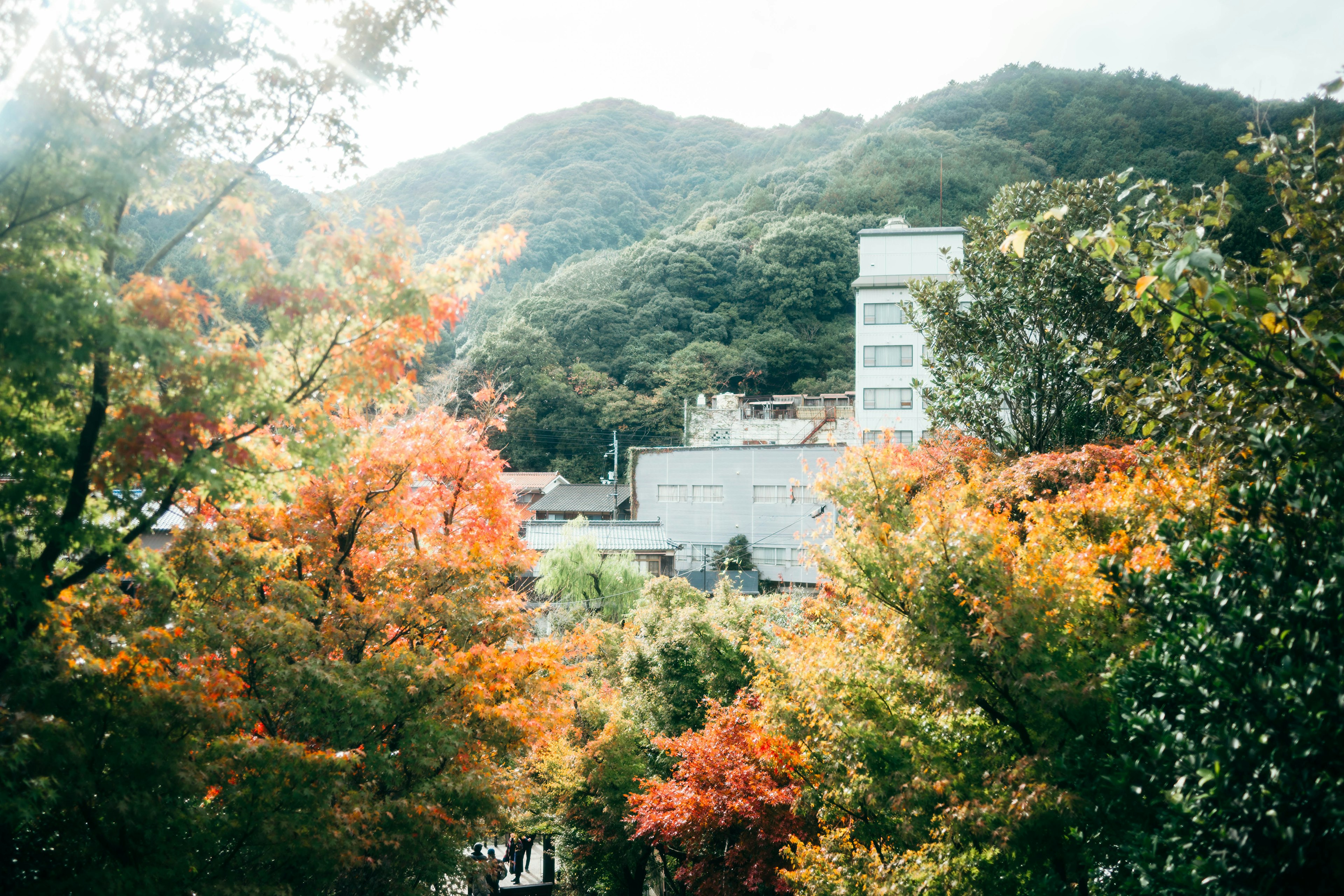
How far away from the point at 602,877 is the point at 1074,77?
7353 cm

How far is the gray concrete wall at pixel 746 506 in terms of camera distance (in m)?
37.6

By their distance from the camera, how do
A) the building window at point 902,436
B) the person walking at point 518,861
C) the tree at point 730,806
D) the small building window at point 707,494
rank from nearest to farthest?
the tree at point 730,806
the person walking at point 518,861
the building window at point 902,436
the small building window at point 707,494

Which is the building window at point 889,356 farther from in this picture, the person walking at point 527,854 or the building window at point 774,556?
the person walking at point 527,854

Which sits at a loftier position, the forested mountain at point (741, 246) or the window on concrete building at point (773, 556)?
the forested mountain at point (741, 246)

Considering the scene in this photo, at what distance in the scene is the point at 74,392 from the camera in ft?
18.3

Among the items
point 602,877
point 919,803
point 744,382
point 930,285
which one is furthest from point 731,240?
point 919,803

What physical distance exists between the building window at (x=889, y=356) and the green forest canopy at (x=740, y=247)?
39.9ft

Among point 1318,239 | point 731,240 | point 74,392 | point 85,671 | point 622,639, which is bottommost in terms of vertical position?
point 622,639

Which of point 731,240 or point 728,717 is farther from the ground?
point 731,240

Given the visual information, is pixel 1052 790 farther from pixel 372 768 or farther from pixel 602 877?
pixel 602 877

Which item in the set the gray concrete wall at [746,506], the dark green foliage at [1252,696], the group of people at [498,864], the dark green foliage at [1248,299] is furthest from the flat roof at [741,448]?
the dark green foliage at [1252,696]

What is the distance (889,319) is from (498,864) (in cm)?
3070

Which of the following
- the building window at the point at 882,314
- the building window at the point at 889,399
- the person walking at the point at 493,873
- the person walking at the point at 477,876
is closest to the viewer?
the person walking at the point at 477,876

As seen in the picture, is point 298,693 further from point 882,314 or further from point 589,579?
point 882,314
